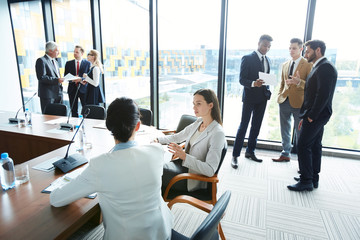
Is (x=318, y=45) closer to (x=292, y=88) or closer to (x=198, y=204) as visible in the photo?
(x=292, y=88)

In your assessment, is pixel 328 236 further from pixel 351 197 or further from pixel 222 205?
pixel 222 205

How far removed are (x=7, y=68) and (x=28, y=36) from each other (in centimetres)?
87

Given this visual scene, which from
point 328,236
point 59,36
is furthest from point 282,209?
point 59,36

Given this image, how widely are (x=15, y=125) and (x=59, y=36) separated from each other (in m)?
3.17

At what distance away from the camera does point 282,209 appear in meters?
2.41

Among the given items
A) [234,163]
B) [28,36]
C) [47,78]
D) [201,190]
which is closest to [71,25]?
[28,36]

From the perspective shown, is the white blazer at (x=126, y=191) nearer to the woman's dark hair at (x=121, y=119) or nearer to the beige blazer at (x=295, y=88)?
the woman's dark hair at (x=121, y=119)

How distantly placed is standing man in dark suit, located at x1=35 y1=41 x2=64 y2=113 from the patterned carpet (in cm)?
301

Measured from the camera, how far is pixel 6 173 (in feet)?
4.50

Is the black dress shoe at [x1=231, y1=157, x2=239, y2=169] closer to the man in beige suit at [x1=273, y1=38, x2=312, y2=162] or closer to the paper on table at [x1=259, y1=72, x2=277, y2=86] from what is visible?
the man in beige suit at [x1=273, y1=38, x2=312, y2=162]

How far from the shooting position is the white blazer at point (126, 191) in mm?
1038

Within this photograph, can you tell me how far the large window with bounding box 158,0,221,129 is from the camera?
417 cm

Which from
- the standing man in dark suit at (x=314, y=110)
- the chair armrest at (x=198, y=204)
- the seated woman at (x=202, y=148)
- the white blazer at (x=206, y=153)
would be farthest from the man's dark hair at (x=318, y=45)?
the chair armrest at (x=198, y=204)

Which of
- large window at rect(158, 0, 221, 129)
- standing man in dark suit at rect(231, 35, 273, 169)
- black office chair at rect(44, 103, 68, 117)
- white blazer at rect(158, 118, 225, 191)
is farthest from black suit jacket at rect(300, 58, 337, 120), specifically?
black office chair at rect(44, 103, 68, 117)
